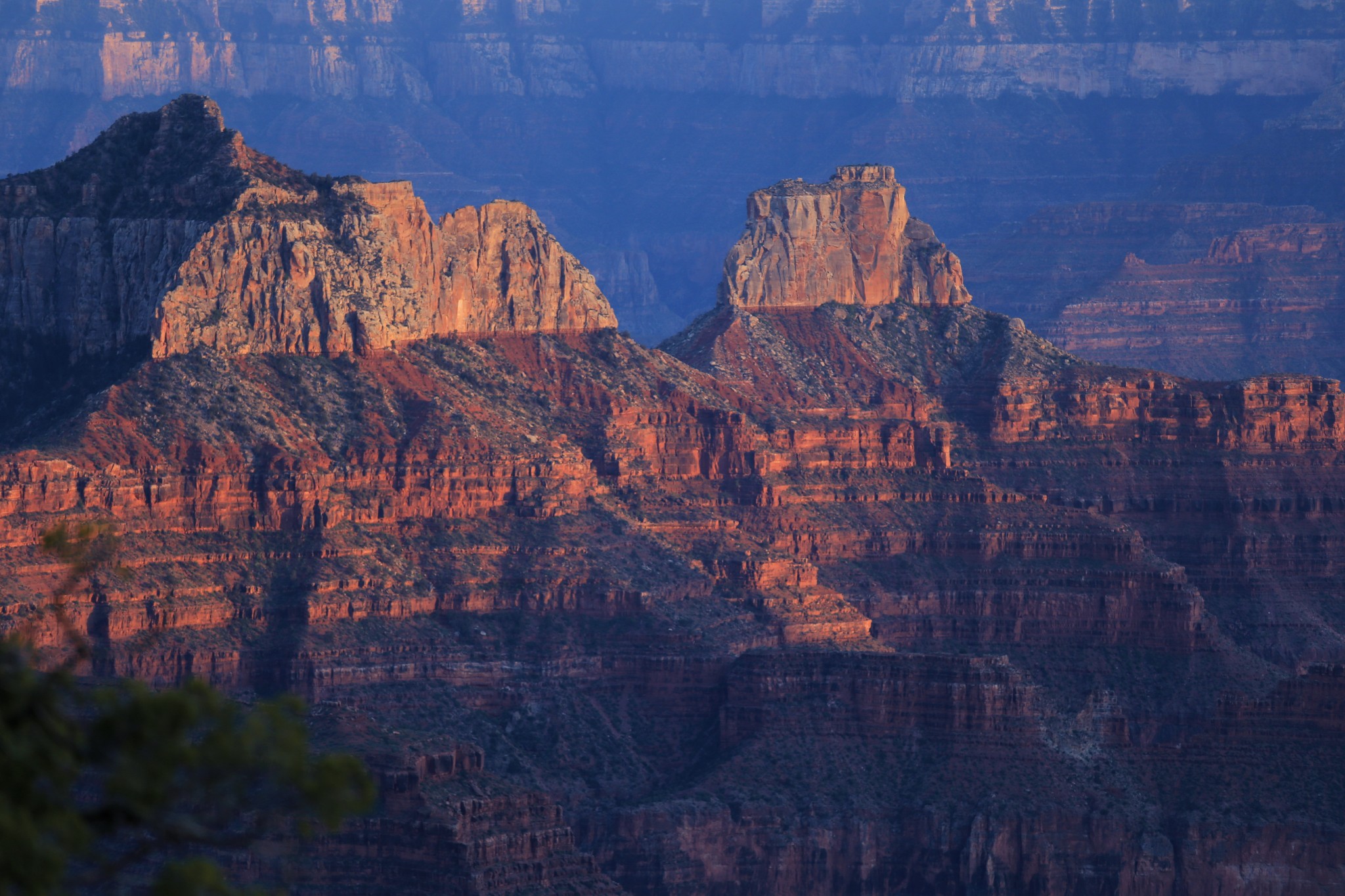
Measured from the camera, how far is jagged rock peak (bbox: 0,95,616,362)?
112188 millimetres

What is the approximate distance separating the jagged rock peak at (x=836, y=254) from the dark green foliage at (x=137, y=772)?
11198 cm

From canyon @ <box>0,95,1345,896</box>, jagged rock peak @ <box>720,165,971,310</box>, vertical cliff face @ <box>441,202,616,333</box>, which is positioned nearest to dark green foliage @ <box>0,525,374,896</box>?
canyon @ <box>0,95,1345,896</box>

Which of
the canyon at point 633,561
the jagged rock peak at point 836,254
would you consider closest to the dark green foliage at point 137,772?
the canyon at point 633,561

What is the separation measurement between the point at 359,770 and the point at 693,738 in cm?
7165

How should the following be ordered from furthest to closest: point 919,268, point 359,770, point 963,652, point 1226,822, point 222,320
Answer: point 919,268 < point 963,652 < point 222,320 < point 1226,822 < point 359,770

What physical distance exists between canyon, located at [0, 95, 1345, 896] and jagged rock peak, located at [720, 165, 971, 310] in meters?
9.19

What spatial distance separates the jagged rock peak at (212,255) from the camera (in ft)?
368

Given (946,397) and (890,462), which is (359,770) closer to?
(890,462)

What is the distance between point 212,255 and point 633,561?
18.0 metres

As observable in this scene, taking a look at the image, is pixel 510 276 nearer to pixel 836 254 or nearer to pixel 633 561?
pixel 633 561

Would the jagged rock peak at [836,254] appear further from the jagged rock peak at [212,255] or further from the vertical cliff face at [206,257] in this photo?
the vertical cliff face at [206,257]

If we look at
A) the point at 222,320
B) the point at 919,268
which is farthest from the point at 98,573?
the point at 919,268

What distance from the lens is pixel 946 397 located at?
14225cm

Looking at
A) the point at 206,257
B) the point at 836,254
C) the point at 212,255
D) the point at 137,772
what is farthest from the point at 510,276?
the point at 137,772
